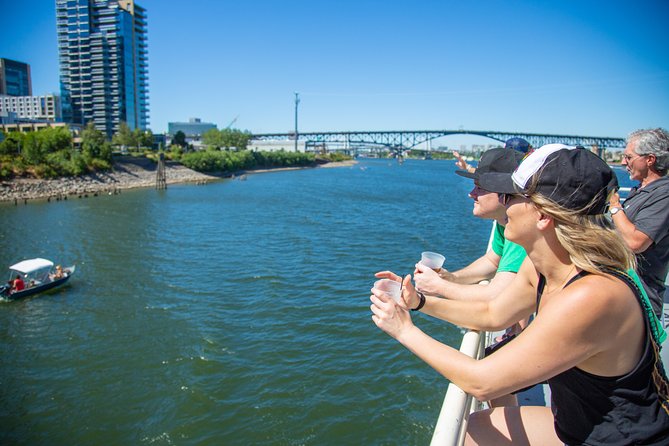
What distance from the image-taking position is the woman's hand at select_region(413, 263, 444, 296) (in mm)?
2891

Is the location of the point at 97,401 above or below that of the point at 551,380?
below

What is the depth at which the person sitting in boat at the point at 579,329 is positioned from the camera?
1506 millimetres

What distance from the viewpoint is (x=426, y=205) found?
44125mm

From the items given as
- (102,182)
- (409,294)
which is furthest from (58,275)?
(102,182)

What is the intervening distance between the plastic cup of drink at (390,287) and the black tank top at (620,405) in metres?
0.85

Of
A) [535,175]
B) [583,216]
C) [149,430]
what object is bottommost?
[149,430]

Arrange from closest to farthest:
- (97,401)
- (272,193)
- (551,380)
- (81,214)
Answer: (551,380) → (97,401) → (81,214) → (272,193)

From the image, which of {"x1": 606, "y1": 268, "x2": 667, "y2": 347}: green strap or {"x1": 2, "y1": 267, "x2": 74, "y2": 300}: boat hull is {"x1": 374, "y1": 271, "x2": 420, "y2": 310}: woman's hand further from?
{"x1": 2, "y1": 267, "x2": 74, "y2": 300}: boat hull

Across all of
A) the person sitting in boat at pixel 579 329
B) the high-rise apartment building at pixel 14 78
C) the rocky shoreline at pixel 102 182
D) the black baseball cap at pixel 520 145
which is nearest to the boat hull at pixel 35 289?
the black baseball cap at pixel 520 145

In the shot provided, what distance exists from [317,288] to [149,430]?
865 centimetres

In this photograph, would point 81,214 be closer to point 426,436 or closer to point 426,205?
point 426,205

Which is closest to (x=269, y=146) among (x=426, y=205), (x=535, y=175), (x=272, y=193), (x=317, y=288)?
(x=272, y=193)

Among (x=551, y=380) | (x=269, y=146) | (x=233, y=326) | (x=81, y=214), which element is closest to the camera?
(x=551, y=380)

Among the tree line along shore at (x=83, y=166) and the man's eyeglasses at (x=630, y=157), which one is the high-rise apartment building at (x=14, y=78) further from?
the man's eyeglasses at (x=630, y=157)
